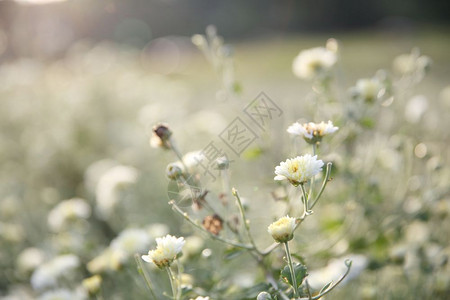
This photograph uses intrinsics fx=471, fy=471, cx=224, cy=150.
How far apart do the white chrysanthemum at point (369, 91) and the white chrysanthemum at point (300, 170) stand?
0.58 meters

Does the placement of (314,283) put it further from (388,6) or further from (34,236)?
(388,6)

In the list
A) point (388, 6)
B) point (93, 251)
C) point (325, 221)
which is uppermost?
point (388, 6)

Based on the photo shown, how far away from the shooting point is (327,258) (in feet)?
5.54

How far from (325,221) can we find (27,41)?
481cm

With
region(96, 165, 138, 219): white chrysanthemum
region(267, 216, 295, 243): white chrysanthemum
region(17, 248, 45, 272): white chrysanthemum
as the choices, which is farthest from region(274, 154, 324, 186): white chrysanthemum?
region(17, 248, 45, 272): white chrysanthemum

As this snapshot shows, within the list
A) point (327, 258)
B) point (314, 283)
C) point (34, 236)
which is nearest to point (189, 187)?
point (314, 283)

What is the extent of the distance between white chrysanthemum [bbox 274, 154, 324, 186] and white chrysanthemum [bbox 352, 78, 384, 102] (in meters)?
0.58

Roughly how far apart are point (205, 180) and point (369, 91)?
593mm

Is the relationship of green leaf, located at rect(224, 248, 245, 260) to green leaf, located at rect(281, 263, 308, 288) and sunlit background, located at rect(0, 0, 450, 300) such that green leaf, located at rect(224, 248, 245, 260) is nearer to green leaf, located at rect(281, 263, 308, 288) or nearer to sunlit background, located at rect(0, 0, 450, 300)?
sunlit background, located at rect(0, 0, 450, 300)

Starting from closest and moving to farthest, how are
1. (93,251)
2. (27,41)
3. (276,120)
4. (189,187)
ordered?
(189,187) → (93,251) → (276,120) → (27,41)

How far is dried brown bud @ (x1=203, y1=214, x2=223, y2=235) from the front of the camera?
1.11 meters

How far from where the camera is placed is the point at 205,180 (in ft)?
5.17

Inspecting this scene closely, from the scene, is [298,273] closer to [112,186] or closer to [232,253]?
[232,253]

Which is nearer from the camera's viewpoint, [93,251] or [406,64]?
[406,64]
